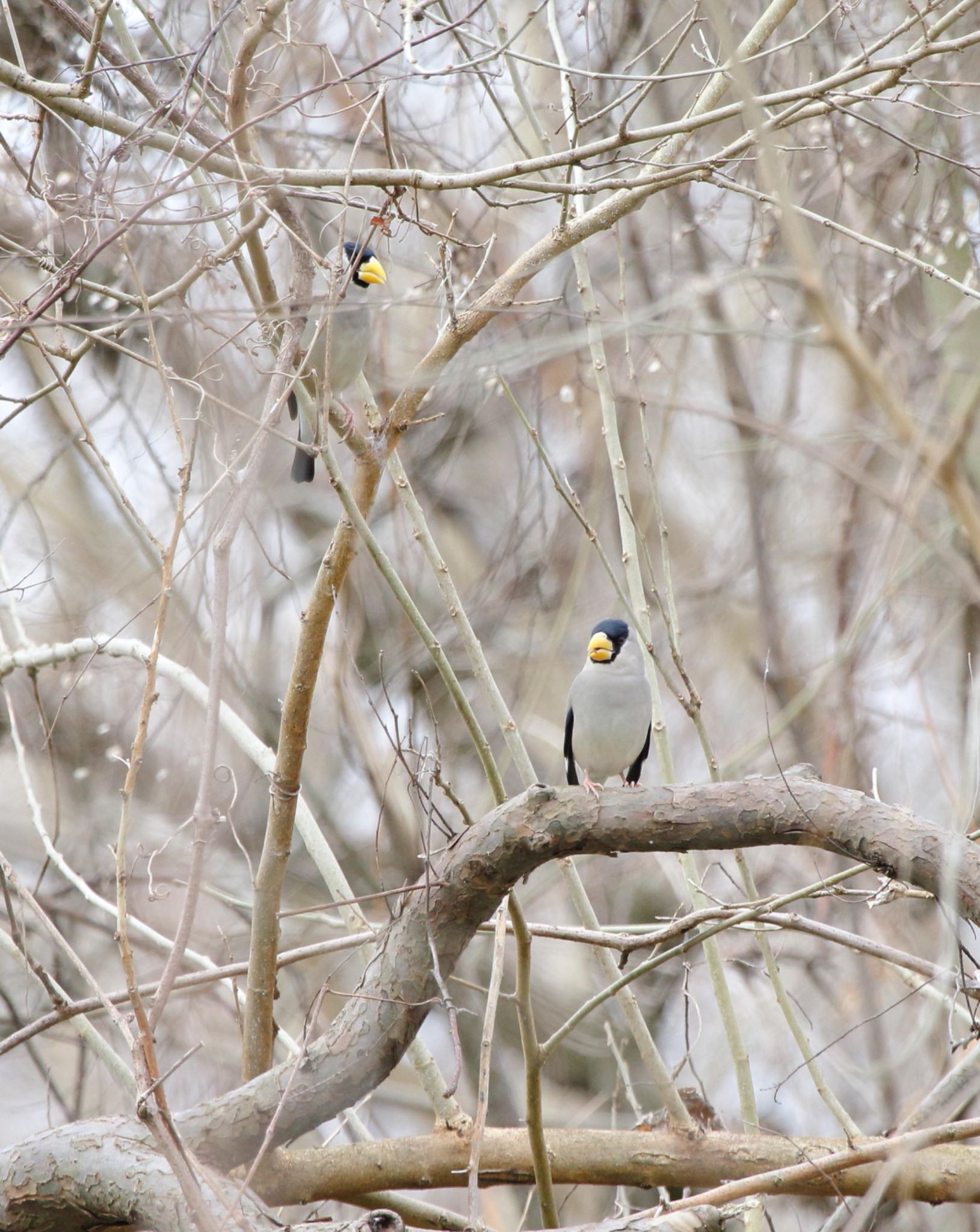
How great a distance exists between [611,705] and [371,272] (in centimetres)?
203

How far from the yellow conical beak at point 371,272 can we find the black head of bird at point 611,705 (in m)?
1.65

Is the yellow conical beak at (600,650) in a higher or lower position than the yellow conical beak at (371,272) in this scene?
lower

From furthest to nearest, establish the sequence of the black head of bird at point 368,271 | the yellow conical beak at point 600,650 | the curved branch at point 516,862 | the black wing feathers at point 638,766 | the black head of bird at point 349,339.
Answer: the black head of bird at point 368,271 < the black wing feathers at point 638,766 < the yellow conical beak at point 600,650 < the black head of bird at point 349,339 < the curved branch at point 516,862

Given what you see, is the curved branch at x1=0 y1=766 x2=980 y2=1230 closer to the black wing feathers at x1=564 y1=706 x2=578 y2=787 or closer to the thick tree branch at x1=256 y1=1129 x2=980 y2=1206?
the thick tree branch at x1=256 y1=1129 x2=980 y2=1206

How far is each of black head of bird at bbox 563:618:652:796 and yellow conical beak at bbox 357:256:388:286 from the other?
1.65 meters

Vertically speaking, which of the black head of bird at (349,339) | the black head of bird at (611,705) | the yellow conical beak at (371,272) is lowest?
the black head of bird at (611,705)

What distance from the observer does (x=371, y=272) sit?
490 cm

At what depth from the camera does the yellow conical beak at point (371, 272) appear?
4777 millimetres

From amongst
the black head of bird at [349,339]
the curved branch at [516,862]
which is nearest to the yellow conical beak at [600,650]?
the black head of bird at [349,339]

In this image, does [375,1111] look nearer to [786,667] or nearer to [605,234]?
[786,667]

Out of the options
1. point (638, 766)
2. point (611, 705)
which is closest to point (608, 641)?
point (611, 705)

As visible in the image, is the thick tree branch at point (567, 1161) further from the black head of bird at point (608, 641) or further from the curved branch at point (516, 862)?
the black head of bird at point (608, 641)

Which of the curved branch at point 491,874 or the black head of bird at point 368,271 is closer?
the curved branch at point 491,874

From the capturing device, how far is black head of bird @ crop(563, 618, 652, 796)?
14.2 ft
